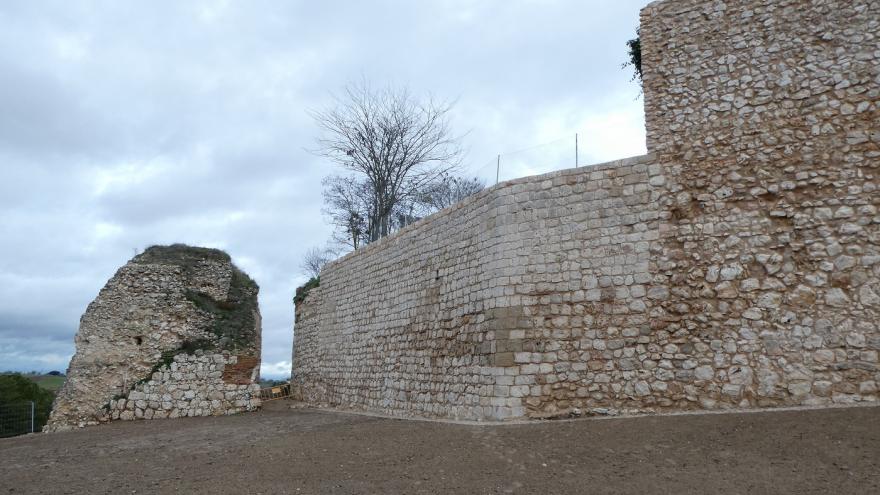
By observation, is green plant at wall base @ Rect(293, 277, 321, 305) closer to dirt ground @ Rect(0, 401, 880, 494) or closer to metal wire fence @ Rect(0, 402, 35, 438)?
metal wire fence @ Rect(0, 402, 35, 438)

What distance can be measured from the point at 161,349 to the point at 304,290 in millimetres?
5534

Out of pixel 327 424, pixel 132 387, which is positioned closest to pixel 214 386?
pixel 132 387

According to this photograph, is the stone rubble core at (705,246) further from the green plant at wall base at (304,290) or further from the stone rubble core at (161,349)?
the green plant at wall base at (304,290)

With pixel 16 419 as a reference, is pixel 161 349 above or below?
above

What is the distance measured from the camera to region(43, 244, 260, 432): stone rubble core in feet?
43.9

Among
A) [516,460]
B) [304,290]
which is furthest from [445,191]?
[516,460]

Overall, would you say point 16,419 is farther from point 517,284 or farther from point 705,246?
point 705,246

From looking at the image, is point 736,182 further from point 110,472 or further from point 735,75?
point 110,472

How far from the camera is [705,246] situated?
340 inches

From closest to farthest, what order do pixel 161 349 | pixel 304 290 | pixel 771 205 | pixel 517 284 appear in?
1. pixel 771 205
2. pixel 517 284
3. pixel 161 349
4. pixel 304 290

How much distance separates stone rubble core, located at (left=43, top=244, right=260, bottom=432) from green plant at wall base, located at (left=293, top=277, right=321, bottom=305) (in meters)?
3.28

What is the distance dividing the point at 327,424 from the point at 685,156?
727 centimetres

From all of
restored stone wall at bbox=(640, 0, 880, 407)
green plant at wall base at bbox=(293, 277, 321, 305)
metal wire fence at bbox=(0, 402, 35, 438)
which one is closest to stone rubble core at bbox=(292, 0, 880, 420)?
restored stone wall at bbox=(640, 0, 880, 407)

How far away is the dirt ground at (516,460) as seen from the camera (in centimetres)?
589
